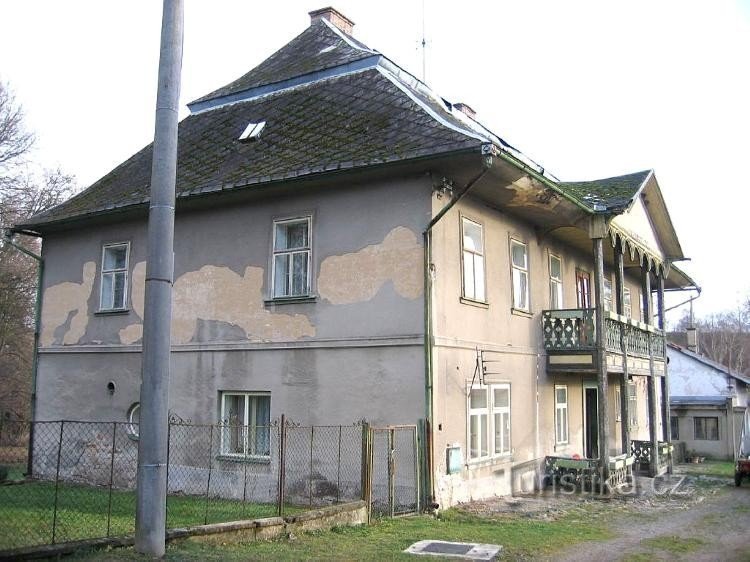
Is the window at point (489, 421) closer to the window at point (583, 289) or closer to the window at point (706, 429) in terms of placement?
the window at point (583, 289)

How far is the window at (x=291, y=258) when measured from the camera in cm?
1402

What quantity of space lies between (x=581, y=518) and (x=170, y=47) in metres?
9.40

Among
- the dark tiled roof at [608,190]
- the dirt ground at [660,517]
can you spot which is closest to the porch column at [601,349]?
the dark tiled roof at [608,190]

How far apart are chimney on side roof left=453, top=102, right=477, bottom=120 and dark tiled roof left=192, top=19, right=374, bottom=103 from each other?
151 inches

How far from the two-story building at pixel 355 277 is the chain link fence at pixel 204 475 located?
1.00 ft

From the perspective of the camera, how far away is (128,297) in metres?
16.4

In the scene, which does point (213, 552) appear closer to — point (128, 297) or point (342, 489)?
point (342, 489)

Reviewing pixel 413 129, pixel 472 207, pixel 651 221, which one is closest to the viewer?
pixel 413 129

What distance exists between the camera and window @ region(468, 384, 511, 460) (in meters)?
13.8

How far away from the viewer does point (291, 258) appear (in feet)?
46.6

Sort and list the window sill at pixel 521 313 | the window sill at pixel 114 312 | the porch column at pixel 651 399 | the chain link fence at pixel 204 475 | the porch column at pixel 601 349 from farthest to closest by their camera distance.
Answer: the porch column at pixel 651 399, the window sill at pixel 114 312, the window sill at pixel 521 313, the porch column at pixel 601 349, the chain link fence at pixel 204 475

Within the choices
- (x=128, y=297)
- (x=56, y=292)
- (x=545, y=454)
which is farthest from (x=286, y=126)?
(x=545, y=454)

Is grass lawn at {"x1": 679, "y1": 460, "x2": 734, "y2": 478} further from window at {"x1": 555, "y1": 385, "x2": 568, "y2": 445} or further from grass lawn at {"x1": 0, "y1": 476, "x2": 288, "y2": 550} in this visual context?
grass lawn at {"x1": 0, "y1": 476, "x2": 288, "y2": 550}

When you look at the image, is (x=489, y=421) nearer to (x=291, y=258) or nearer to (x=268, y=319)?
(x=268, y=319)
